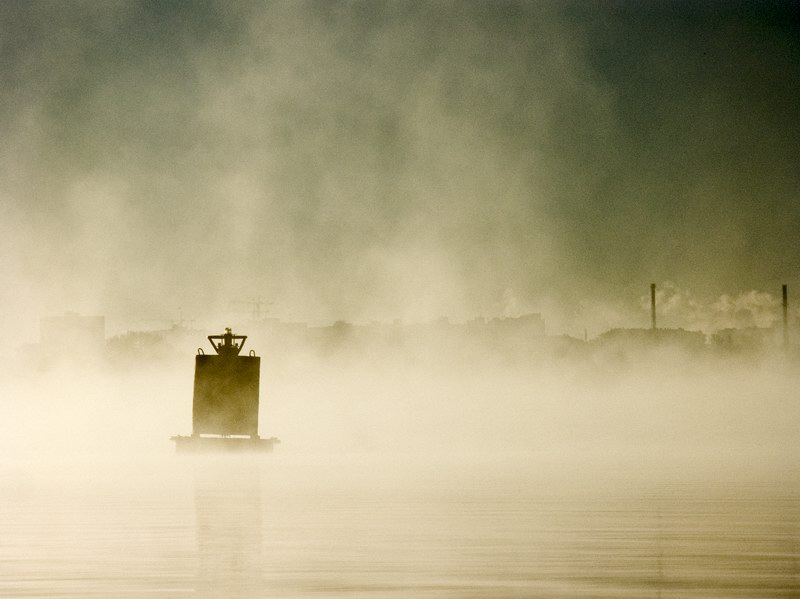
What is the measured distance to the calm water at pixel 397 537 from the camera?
1323 cm

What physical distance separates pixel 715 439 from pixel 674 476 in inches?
2142

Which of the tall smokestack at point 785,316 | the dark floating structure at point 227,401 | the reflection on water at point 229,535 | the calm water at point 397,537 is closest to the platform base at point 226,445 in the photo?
the dark floating structure at point 227,401

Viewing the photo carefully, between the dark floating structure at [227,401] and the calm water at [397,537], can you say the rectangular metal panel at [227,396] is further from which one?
the calm water at [397,537]

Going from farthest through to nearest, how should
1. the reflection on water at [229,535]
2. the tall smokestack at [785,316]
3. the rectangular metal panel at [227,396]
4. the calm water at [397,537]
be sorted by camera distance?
the tall smokestack at [785,316] → the rectangular metal panel at [227,396] → the reflection on water at [229,535] → the calm water at [397,537]

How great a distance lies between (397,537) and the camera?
58.0 ft

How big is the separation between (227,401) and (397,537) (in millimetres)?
24108

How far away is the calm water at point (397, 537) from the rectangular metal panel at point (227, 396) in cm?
868

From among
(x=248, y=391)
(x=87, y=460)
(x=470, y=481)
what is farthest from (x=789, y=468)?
(x=87, y=460)

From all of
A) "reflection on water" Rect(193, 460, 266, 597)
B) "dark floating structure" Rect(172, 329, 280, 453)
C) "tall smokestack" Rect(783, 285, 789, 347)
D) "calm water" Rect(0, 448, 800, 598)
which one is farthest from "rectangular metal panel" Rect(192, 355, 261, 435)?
"tall smokestack" Rect(783, 285, 789, 347)

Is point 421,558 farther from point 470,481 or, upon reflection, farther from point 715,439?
point 715,439

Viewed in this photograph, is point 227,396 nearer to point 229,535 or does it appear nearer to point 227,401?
point 227,401

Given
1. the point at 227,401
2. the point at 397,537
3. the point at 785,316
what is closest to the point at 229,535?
the point at 397,537

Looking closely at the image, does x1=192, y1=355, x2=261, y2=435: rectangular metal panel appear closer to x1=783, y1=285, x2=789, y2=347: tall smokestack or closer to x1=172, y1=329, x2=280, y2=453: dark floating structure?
x1=172, y1=329, x2=280, y2=453: dark floating structure

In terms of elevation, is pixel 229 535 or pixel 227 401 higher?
pixel 227 401
